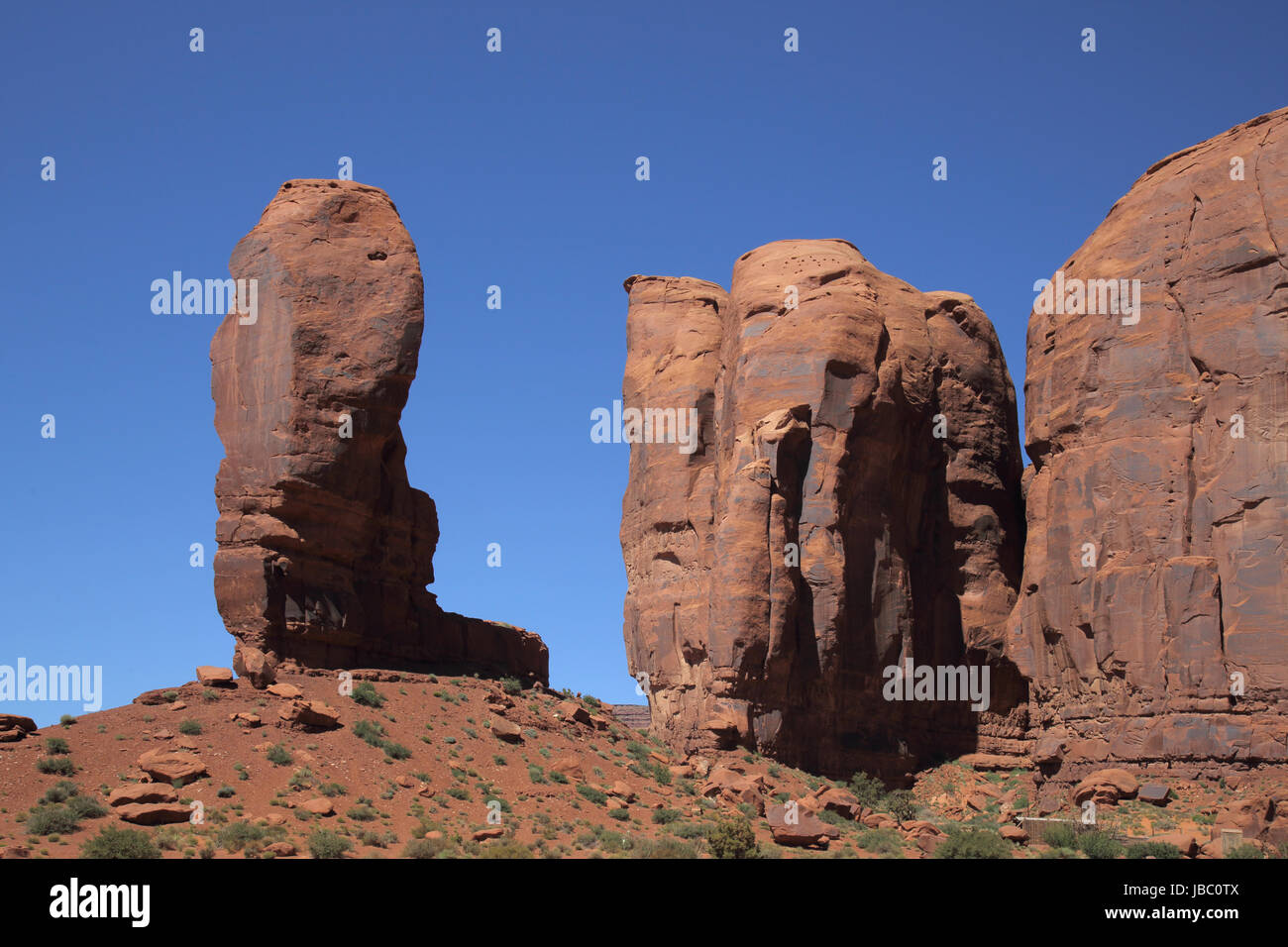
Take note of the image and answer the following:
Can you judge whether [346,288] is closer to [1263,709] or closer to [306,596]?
[306,596]

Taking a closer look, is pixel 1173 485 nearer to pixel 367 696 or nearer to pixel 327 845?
pixel 367 696

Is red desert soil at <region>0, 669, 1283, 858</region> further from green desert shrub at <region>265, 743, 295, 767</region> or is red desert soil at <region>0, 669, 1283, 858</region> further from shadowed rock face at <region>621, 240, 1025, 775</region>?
shadowed rock face at <region>621, 240, 1025, 775</region>

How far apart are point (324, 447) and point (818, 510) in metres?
16.6

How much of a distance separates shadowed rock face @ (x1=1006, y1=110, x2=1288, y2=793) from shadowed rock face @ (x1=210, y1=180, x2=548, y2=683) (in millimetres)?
19358

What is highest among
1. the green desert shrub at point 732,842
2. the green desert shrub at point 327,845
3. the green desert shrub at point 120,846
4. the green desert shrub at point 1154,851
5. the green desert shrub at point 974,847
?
the green desert shrub at point 120,846

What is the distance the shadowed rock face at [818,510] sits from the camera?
49344 millimetres

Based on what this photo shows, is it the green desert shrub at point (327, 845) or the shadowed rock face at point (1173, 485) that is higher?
the shadowed rock face at point (1173, 485)

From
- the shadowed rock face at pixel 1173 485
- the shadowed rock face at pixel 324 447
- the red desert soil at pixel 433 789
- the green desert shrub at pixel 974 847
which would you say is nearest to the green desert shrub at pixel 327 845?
the red desert soil at pixel 433 789

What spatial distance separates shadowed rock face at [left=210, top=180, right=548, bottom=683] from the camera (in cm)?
4306

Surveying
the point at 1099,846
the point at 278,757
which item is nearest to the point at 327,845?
the point at 278,757

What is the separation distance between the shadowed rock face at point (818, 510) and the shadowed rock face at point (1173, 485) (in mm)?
6290

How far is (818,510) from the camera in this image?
51156 millimetres

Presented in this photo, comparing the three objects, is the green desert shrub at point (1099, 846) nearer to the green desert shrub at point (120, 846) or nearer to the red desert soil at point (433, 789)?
the red desert soil at point (433, 789)
